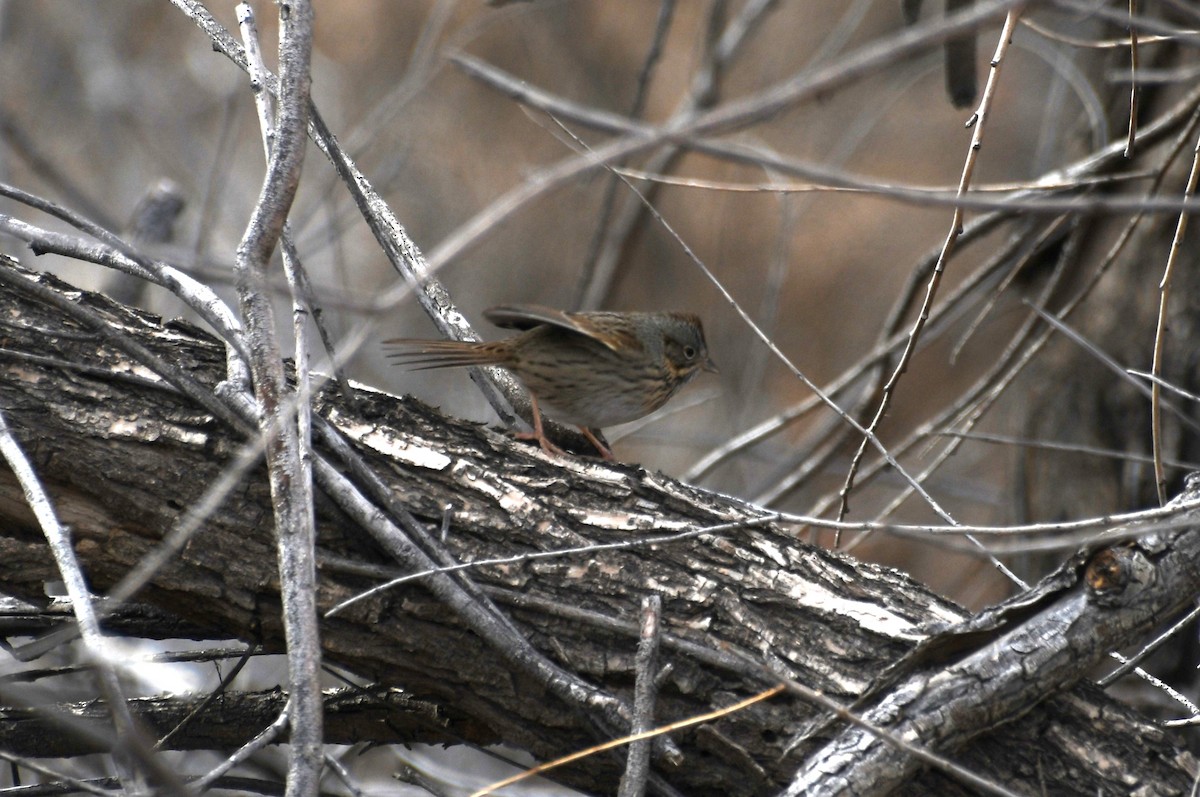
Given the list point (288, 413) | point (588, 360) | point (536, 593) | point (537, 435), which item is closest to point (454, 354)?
point (537, 435)

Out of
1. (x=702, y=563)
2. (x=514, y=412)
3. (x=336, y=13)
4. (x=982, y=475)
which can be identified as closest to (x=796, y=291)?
(x=982, y=475)

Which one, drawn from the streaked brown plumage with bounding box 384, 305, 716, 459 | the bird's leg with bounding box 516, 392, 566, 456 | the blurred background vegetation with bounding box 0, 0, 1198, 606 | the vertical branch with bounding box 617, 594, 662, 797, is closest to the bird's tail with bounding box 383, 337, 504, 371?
the streaked brown plumage with bounding box 384, 305, 716, 459

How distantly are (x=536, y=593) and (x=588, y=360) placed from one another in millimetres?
1515

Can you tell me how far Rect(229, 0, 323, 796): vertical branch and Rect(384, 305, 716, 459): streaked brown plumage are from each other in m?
0.95

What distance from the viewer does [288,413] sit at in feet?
6.91

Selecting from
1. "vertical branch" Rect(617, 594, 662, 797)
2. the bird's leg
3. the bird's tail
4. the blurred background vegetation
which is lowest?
"vertical branch" Rect(617, 594, 662, 797)

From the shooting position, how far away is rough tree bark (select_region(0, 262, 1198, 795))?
2.29 meters

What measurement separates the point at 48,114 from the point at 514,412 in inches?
339

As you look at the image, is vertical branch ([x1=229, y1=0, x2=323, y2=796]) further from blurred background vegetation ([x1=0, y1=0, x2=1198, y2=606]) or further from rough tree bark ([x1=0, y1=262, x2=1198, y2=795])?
blurred background vegetation ([x1=0, y1=0, x2=1198, y2=606])

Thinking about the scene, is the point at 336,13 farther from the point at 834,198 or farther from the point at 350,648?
the point at 350,648

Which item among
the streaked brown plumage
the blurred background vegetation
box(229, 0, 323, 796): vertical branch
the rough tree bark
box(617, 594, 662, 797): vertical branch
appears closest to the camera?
box(229, 0, 323, 796): vertical branch

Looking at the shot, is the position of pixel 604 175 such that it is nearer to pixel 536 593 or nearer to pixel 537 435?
pixel 537 435

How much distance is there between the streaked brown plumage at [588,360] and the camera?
3.44 meters

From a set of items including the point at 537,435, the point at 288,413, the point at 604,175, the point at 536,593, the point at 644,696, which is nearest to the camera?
the point at 288,413
